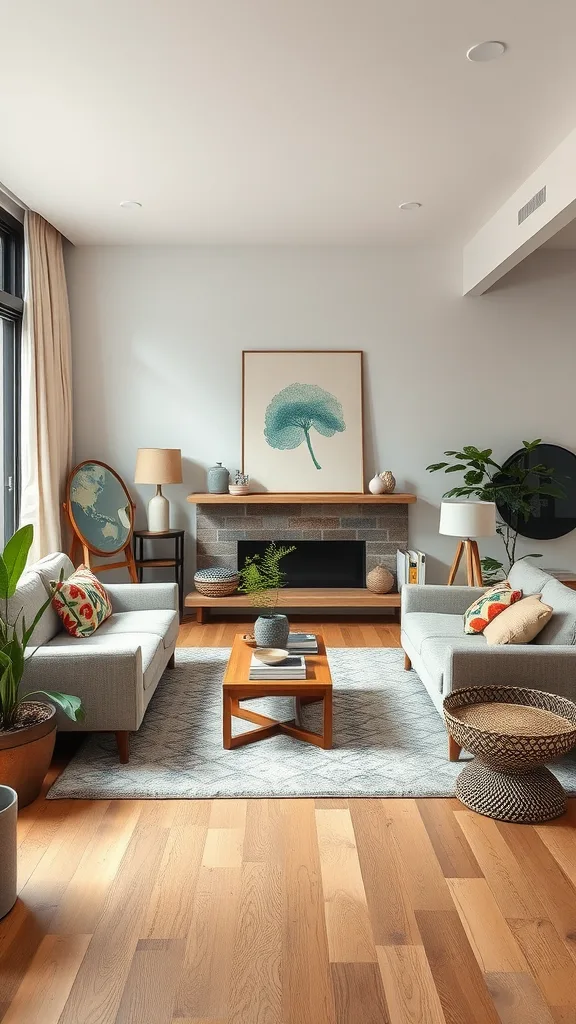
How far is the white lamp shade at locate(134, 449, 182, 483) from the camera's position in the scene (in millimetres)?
5727

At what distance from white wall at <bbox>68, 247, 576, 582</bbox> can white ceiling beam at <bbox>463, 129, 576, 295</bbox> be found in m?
0.40

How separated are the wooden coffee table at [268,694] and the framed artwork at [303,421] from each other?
2.53m

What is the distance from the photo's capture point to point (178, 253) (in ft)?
19.8

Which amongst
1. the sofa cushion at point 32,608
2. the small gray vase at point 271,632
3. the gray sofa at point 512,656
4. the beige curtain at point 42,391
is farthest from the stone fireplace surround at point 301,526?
the small gray vase at point 271,632

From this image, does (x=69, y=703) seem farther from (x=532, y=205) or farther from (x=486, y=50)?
(x=532, y=205)

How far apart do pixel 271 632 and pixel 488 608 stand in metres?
1.12

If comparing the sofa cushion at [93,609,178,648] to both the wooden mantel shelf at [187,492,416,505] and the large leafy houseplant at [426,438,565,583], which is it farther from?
the large leafy houseplant at [426,438,565,583]

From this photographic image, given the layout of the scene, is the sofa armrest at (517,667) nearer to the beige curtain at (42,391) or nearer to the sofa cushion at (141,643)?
the sofa cushion at (141,643)

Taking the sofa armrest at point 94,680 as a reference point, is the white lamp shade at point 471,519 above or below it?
above

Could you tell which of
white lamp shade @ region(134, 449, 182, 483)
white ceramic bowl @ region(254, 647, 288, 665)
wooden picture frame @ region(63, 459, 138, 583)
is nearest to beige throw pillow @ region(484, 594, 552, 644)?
white ceramic bowl @ region(254, 647, 288, 665)

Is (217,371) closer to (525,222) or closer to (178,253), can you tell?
(178,253)

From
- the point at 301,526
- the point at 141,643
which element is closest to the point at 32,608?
the point at 141,643

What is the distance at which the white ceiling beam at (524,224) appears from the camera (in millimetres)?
3842

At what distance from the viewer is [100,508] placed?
19.2 feet
